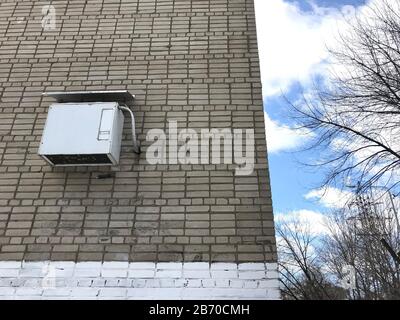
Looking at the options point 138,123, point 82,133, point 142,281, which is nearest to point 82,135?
point 82,133

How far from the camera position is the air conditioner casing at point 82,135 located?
313 centimetres

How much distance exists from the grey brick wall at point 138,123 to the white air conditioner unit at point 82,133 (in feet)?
0.53

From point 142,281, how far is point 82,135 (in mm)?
1292

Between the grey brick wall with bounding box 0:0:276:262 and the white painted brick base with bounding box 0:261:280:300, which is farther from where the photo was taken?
the grey brick wall with bounding box 0:0:276:262

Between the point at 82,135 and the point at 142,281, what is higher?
the point at 82,135

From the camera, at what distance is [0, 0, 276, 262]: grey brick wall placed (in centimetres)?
304

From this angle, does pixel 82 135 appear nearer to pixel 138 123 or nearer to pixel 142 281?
pixel 138 123

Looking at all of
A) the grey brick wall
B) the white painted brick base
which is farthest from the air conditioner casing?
the white painted brick base

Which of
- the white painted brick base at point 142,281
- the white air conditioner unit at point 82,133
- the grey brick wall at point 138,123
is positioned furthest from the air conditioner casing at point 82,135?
the white painted brick base at point 142,281

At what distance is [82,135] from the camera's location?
3178 mm

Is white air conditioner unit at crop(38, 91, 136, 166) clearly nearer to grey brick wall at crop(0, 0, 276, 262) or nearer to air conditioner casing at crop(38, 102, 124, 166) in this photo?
air conditioner casing at crop(38, 102, 124, 166)

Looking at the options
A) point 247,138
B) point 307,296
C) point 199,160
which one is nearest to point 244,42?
point 247,138

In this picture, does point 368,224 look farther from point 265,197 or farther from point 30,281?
point 30,281

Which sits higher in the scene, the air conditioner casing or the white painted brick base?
the air conditioner casing
